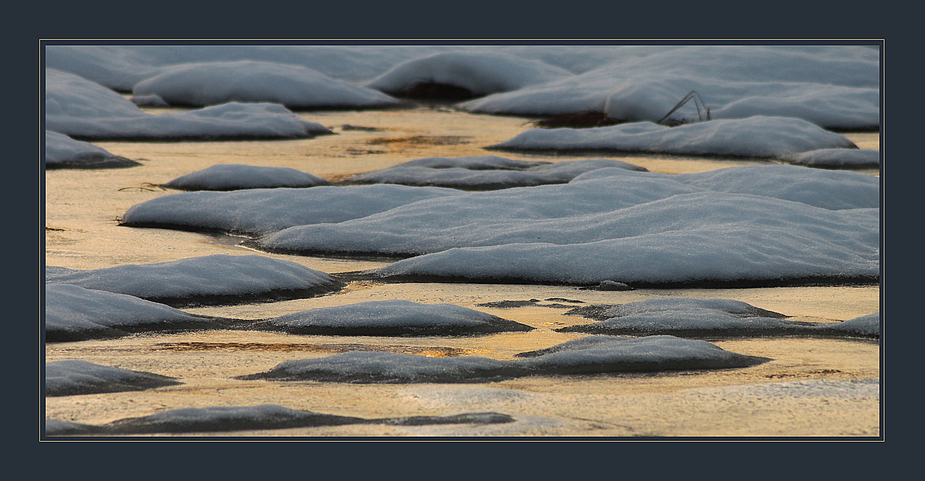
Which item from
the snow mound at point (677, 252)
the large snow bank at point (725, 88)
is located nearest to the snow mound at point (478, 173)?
the snow mound at point (677, 252)

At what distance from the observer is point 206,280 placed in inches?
157

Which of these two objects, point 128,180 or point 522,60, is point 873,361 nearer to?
point 128,180

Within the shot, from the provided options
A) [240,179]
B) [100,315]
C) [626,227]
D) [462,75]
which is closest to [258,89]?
[462,75]

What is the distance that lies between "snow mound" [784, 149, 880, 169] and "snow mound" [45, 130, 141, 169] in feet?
18.5

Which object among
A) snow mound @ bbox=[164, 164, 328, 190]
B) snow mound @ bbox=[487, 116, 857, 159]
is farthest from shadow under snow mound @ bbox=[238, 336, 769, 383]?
snow mound @ bbox=[487, 116, 857, 159]

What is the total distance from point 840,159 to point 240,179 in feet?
16.2

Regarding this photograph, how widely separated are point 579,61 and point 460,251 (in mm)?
13186

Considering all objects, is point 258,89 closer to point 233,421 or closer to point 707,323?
point 707,323

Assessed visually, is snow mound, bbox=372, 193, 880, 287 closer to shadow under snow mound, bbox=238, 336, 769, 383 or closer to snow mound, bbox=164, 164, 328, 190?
shadow under snow mound, bbox=238, 336, 769, 383

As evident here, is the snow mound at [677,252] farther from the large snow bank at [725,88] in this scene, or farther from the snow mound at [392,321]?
the large snow bank at [725,88]

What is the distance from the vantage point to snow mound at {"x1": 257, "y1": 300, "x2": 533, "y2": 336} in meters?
3.43

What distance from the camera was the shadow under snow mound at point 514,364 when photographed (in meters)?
2.88

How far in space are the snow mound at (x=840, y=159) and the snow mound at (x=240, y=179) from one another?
13.7 feet

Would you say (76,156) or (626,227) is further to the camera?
(76,156)
